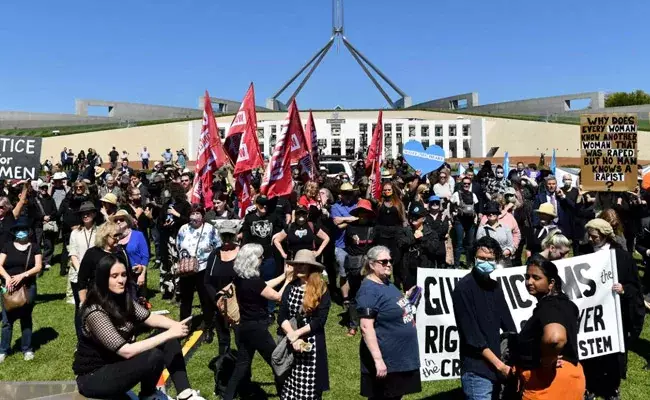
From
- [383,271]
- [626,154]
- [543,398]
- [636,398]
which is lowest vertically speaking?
[636,398]

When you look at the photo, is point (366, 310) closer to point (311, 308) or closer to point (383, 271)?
point (383, 271)

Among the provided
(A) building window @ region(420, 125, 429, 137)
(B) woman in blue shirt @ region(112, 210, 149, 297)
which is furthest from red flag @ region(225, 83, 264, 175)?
(A) building window @ region(420, 125, 429, 137)

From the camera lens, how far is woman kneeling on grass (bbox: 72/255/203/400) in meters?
3.98

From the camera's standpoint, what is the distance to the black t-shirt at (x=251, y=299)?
5.55 meters

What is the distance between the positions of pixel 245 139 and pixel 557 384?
814 centimetres

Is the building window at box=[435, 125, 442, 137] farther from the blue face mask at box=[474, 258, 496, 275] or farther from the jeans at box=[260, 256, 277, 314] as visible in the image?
the blue face mask at box=[474, 258, 496, 275]

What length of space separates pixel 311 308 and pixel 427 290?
3.93 feet

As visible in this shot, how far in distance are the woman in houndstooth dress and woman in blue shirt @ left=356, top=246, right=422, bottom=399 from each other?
1.78 ft

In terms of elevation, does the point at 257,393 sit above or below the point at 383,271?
below

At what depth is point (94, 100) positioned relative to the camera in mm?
74250

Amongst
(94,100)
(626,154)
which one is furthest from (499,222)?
(94,100)

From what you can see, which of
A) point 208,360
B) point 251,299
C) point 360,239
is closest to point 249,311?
point 251,299

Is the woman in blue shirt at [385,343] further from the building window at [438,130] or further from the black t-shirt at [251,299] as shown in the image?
the building window at [438,130]

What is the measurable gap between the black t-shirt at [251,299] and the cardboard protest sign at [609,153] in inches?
260
